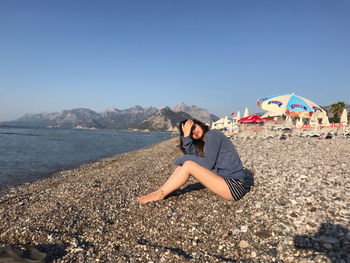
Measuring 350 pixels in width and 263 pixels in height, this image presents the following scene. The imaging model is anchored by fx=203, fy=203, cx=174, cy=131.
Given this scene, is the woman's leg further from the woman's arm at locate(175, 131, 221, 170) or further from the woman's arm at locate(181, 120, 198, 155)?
the woman's arm at locate(181, 120, 198, 155)

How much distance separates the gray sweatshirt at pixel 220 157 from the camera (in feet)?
15.6

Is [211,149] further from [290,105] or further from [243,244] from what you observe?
[290,105]

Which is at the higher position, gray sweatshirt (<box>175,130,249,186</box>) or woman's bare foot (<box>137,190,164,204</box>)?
gray sweatshirt (<box>175,130,249,186</box>)

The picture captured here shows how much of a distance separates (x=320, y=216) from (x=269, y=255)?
160 centimetres

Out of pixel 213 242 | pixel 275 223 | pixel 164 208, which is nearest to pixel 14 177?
pixel 164 208

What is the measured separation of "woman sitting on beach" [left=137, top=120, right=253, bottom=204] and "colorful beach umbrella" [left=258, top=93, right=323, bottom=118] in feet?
54.0

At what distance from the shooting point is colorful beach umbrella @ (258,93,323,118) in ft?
61.0

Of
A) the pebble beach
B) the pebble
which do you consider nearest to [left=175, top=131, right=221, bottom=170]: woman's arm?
the pebble beach

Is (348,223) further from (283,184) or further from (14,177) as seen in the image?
(14,177)

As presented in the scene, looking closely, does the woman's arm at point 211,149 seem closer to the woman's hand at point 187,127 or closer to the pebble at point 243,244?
the woman's hand at point 187,127

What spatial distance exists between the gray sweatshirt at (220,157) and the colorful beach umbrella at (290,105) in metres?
16.5

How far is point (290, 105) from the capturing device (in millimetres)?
18781

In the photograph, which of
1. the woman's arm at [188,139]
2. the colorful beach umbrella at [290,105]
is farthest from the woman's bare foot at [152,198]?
the colorful beach umbrella at [290,105]

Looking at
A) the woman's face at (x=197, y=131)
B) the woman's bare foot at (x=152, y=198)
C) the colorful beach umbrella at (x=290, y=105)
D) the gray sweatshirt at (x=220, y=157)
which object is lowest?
the woman's bare foot at (x=152, y=198)
